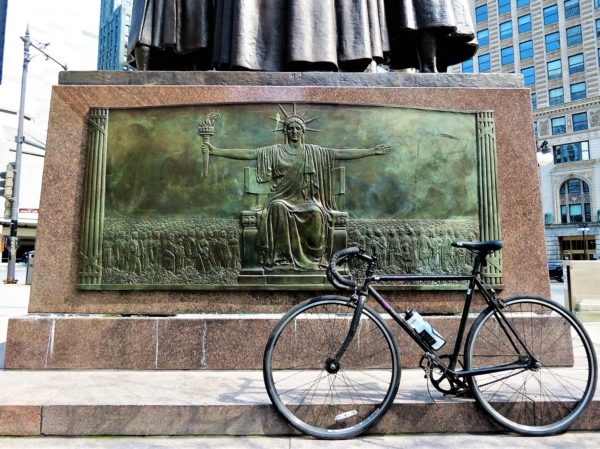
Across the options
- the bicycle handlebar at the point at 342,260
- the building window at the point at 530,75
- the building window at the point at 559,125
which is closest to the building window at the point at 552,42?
the building window at the point at 530,75

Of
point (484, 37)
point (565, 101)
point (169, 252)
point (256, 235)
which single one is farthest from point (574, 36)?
point (169, 252)

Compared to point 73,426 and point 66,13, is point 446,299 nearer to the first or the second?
point 73,426

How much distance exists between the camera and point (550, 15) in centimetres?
5212

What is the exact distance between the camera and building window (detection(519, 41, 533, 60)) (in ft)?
175

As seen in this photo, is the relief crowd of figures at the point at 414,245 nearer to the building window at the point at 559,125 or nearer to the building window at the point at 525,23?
the building window at the point at 559,125

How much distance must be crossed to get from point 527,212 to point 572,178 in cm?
5207

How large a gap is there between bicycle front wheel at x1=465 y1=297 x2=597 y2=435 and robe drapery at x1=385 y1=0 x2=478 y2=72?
3.10 metres

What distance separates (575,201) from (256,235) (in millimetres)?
53171

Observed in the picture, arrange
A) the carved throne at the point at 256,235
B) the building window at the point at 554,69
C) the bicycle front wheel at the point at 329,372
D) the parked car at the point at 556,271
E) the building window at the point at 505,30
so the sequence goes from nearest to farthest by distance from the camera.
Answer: the bicycle front wheel at the point at 329,372, the carved throne at the point at 256,235, the parked car at the point at 556,271, the building window at the point at 554,69, the building window at the point at 505,30

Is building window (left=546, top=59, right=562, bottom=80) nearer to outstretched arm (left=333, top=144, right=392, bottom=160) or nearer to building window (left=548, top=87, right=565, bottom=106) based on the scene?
building window (left=548, top=87, right=565, bottom=106)

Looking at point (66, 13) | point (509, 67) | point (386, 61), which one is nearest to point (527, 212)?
point (386, 61)

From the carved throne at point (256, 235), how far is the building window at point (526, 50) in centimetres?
5734

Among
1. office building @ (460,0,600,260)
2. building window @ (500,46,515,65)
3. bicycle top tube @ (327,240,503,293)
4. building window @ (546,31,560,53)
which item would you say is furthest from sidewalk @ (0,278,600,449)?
building window @ (500,46,515,65)

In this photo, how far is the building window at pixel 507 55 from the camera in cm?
5484
